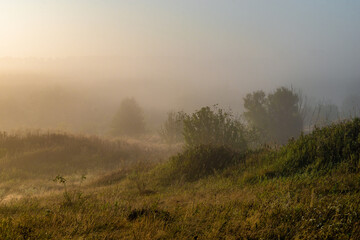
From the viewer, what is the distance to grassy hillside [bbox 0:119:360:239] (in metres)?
4.58

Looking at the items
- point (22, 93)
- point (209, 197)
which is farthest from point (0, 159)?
point (22, 93)

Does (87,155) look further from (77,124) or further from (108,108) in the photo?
(108,108)

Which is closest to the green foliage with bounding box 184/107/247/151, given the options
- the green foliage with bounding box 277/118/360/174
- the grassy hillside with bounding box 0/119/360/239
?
the grassy hillside with bounding box 0/119/360/239

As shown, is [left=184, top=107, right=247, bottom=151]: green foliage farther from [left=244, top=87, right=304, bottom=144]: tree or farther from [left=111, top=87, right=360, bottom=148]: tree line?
[left=244, top=87, right=304, bottom=144]: tree

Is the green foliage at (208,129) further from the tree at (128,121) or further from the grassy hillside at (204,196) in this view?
the tree at (128,121)

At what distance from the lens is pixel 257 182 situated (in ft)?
29.8

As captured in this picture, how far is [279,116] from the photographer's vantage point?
38312mm

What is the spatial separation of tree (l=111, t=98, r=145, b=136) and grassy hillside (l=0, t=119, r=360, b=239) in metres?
21.5

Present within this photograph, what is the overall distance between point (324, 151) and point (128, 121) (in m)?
33.9

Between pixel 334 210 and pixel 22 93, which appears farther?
pixel 22 93

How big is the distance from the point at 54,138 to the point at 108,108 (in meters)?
47.8

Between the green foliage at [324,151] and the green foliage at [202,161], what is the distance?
235 centimetres

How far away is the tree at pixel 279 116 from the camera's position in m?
37.4

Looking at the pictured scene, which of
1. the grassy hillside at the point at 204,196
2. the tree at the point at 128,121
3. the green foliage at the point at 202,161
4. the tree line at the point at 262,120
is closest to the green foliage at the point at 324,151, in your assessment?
the grassy hillside at the point at 204,196
